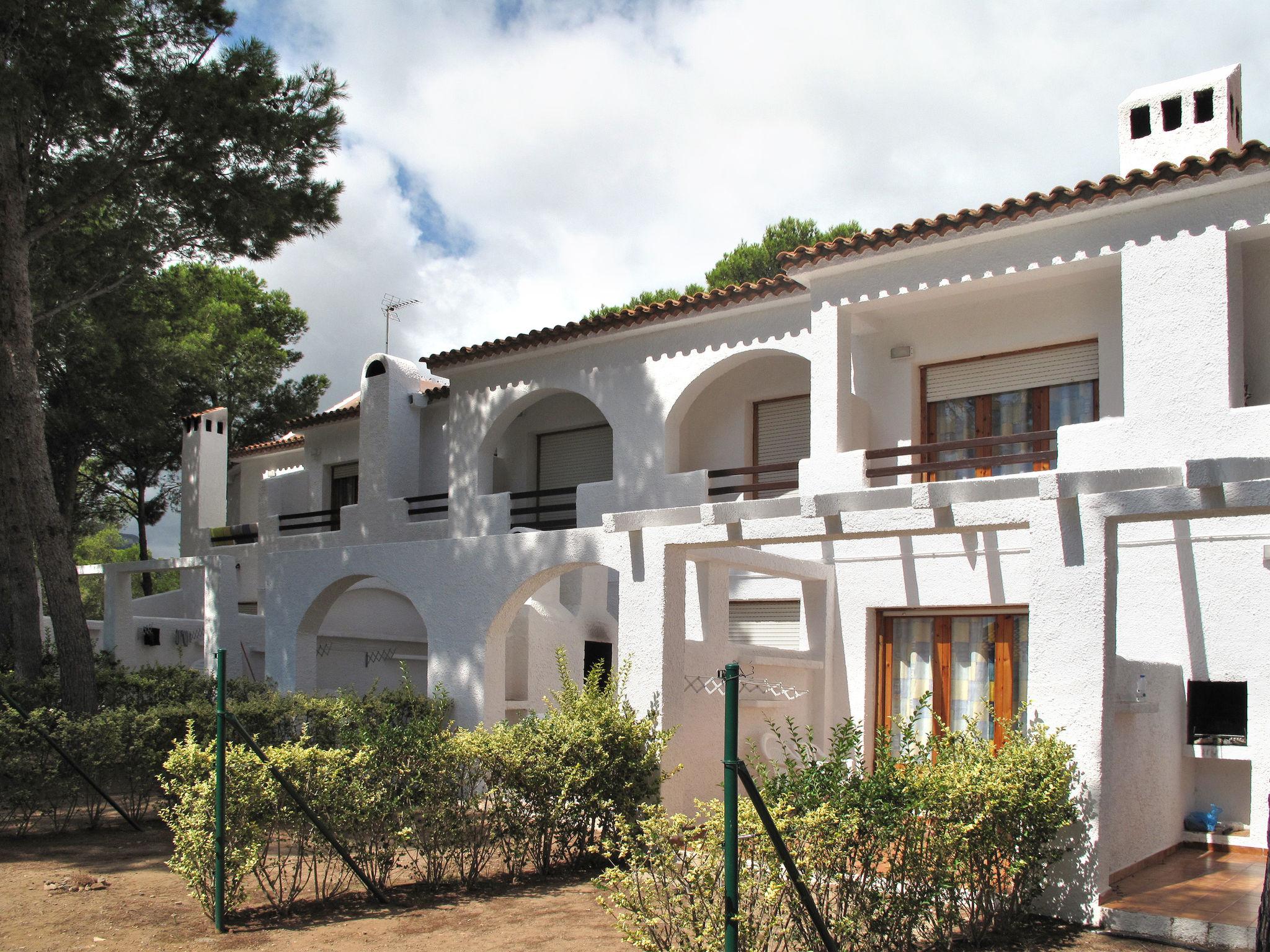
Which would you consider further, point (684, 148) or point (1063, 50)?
point (684, 148)

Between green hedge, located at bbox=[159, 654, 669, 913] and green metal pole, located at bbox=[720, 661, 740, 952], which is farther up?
green metal pole, located at bbox=[720, 661, 740, 952]

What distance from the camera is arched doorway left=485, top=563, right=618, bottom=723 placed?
13797 millimetres

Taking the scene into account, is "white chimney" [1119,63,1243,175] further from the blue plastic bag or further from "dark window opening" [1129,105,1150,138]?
the blue plastic bag

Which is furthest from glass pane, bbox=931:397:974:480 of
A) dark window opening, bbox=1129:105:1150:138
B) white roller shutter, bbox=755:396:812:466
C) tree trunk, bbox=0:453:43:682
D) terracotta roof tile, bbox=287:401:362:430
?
terracotta roof tile, bbox=287:401:362:430

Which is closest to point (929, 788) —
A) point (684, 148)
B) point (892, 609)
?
point (892, 609)

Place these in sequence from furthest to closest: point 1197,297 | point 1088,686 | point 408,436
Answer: point 408,436 < point 1197,297 < point 1088,686

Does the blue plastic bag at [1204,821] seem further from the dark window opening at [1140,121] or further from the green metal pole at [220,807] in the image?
the green metal pole at [220,807]

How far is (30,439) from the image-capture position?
40.7 ft

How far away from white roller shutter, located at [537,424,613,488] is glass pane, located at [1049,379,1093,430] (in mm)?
6811

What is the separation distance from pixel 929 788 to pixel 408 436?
12.7 m

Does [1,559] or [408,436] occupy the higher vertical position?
[408,436]

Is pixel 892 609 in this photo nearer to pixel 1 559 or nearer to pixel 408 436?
pixel 408 436

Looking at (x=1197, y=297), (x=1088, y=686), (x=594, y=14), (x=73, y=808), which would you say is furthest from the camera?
(x=594, y=14)

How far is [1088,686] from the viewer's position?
7273 mm
